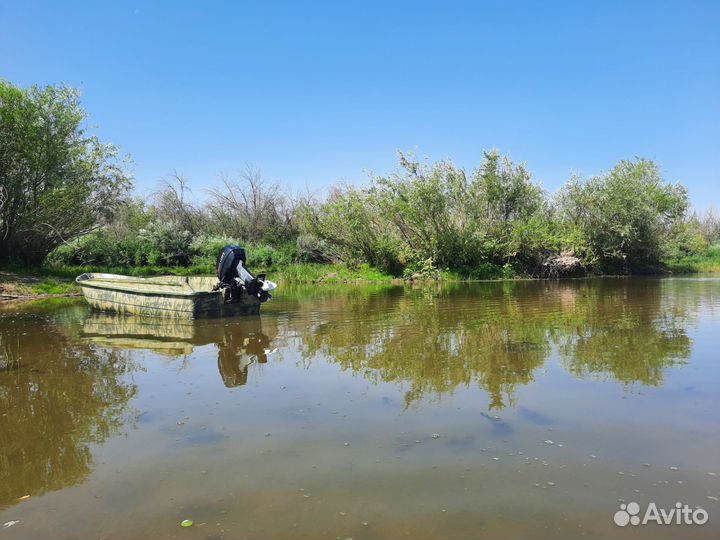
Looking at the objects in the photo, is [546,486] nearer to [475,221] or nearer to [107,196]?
[107,196]

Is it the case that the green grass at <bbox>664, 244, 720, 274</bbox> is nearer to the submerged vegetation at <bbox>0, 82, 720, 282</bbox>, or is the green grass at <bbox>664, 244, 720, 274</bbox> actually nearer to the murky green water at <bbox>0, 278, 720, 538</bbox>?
the submerged vegetation at <bbox>0, 82, 720, 282</bbox>

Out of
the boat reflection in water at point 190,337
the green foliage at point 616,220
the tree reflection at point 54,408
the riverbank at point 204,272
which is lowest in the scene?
the tree reflection at point 54,408

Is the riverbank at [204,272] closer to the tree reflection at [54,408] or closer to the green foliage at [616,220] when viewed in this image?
the green foliage at [616,220]

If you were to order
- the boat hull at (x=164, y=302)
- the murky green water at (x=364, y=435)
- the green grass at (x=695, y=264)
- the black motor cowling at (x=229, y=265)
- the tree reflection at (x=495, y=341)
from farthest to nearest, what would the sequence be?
1. the green grass at (x=695, y=264)
2. the black motor cowling at (x=229, y=265)
3. the boat hull at (x=164, y=302)
4. the tree reflection at (x=495, y=341)
5. the murky green water at (x=364, y=435)

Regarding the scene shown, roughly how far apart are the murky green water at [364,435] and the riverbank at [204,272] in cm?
1282

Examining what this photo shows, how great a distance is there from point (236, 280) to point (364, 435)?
9.40 meters

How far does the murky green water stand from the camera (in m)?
3.56

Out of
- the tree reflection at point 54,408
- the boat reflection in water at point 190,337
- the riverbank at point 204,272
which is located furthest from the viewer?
the riverbank at point 204,272

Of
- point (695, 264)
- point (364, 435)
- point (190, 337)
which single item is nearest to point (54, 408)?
point (364, 435)

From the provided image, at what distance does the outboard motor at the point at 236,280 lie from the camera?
44.5 ft

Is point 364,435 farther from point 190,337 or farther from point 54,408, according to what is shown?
point 190,337

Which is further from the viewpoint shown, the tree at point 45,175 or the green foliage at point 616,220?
the green foliage at point 616,220

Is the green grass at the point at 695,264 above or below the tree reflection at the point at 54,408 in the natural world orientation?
above

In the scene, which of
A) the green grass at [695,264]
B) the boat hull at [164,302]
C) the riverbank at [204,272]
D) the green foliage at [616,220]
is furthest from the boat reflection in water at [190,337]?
the green grass at [695,264]
